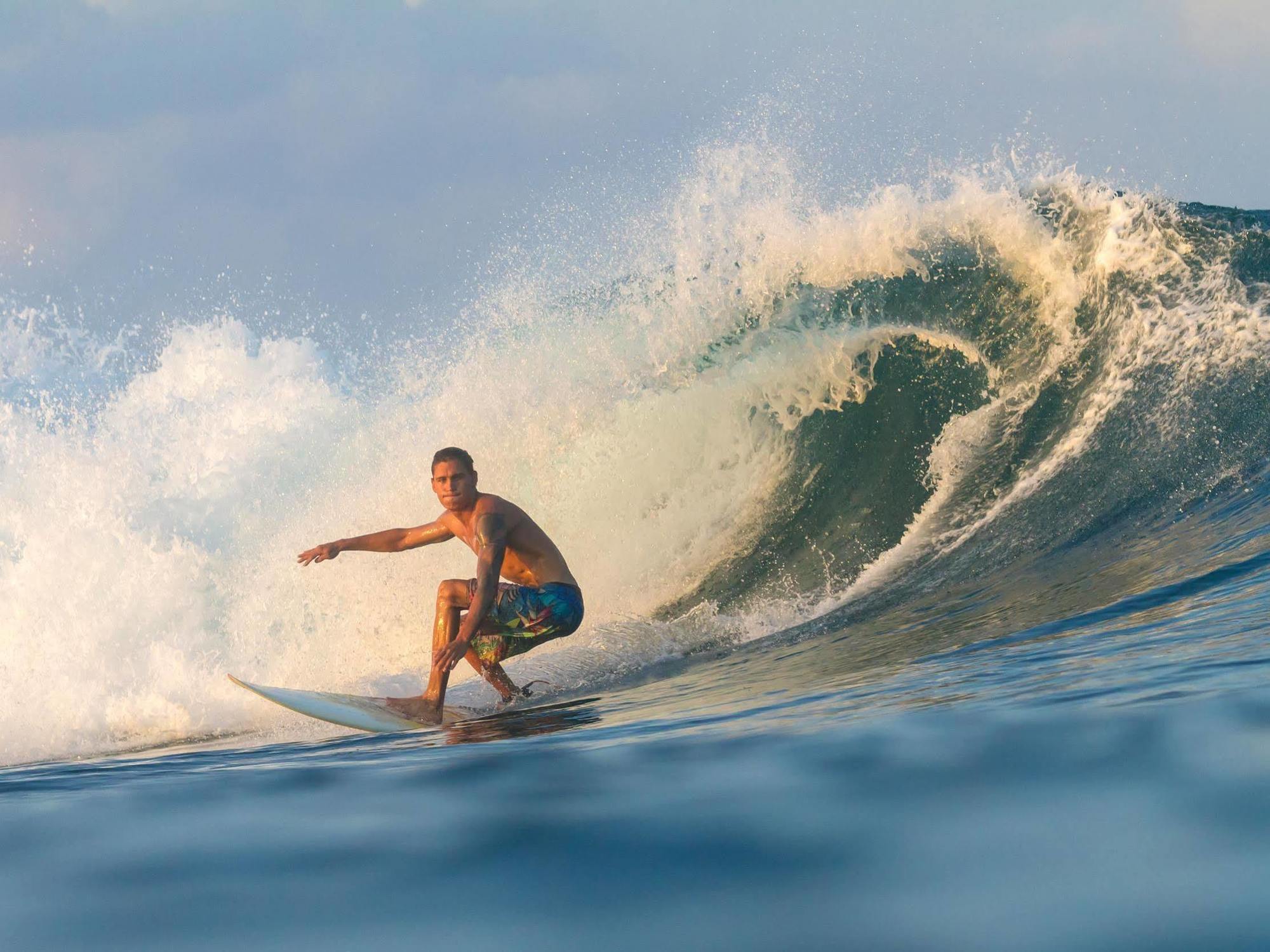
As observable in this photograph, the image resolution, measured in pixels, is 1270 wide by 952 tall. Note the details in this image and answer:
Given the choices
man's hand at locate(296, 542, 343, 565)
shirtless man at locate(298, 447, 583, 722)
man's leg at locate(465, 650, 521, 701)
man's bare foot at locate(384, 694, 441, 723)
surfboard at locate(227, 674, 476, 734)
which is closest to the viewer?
surfboard at locate(227, 674, 476, 734)

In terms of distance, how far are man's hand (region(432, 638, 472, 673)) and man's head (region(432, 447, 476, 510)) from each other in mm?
754

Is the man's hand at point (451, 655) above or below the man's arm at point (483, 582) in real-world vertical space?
below

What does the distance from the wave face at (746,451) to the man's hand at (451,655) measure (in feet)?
4.66

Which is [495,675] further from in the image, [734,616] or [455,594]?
[734,616]

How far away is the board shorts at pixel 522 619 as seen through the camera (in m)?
5.90

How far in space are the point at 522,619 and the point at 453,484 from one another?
2.48 ft

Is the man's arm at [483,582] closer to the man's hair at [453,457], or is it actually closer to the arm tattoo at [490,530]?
the arm tattoo at [490,530]

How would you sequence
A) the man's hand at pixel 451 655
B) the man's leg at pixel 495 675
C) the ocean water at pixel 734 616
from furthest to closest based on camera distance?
the man's leg at pixel 495 675
the man's hand at pixel 451 655
the ocean water at pixel 734 616

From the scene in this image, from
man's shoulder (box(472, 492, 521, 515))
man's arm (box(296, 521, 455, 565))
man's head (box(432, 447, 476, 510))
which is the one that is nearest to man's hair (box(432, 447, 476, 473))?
man's head (box(432, 447, 476, 510))

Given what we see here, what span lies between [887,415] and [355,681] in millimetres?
5056

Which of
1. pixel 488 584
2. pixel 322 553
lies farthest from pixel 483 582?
pixel 322 553

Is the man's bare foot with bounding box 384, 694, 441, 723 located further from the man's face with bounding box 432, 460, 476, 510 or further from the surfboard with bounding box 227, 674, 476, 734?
the man's face with bounding box 432, 460, 476, 510

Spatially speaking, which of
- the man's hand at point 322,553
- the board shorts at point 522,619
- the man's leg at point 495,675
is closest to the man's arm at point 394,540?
the man's hand at point 322,553

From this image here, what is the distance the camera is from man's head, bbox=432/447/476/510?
5.89m
